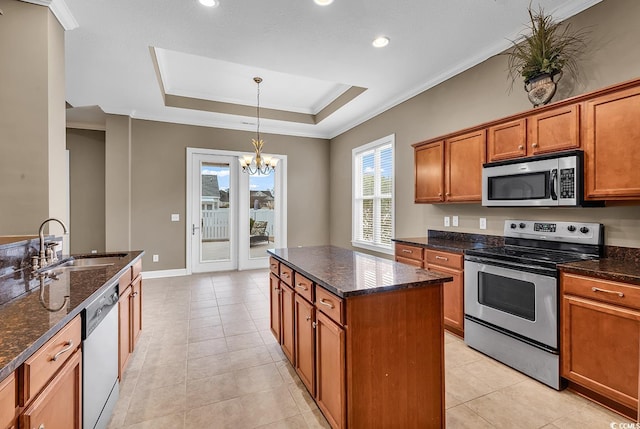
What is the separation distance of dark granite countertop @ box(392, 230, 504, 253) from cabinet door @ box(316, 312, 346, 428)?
5.59 feet

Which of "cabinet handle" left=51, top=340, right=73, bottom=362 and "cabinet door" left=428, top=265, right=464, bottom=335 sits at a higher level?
"cabinet handle" left=51, top=340, right=73, bottom=362

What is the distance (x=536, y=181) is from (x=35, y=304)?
332cm

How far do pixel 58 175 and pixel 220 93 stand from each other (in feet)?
10.2

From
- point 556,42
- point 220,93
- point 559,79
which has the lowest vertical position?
point 559,79

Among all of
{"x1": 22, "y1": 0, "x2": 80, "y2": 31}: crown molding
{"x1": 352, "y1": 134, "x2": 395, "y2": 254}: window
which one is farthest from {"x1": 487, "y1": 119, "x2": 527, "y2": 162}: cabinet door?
{"x1": 22, "y1": 0, "x2": 80, "y2": 31}: crown molding

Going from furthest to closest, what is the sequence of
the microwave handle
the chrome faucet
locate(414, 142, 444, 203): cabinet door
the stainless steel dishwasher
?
locate(414, 142, 444, 203): cabinet door → the microwave handle → the chrome faucet → the stainless steel dishwasher

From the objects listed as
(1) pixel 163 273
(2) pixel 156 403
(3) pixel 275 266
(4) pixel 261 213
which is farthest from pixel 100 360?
(4) pixel 261 213

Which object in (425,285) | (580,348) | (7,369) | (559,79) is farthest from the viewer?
(559,79)

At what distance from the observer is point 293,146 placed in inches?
258

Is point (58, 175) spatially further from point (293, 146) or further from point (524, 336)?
point (293, 146)

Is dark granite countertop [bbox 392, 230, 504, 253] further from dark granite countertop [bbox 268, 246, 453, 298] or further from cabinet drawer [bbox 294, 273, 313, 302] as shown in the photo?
cabinet drawer [bbox 294, 273, 313, 302]

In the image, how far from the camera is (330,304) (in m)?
1.63

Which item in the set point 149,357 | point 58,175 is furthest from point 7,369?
point 58,175

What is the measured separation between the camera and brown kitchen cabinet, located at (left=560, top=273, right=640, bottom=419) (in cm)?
173
